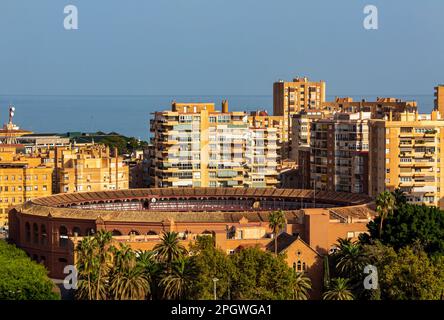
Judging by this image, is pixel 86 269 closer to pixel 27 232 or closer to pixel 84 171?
pixel 27 232

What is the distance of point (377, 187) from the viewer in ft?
342

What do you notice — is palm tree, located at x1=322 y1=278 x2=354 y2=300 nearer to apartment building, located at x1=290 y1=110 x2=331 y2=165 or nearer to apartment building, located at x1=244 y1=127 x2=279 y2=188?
apartment building, located at x1=244 y1=127 x2=279 y2=188

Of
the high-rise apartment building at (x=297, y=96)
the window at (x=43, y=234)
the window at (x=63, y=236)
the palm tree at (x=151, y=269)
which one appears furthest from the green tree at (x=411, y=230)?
the high-rise apartment building at (x=297, y=96)

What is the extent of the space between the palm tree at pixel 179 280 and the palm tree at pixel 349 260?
9.37 m

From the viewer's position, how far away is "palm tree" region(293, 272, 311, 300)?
61.3m

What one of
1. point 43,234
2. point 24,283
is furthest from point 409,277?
point 43,234

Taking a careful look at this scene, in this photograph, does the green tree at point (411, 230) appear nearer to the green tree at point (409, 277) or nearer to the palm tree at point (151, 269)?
the green tree at point (409, 277)

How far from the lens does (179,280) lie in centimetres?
6134

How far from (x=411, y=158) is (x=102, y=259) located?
4715 centimetres

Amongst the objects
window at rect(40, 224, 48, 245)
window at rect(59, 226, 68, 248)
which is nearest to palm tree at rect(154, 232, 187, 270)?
window at rect(59, 226, 68, 248)

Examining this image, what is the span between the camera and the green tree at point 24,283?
64.7 metres
